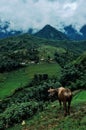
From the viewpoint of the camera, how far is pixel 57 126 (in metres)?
27.0

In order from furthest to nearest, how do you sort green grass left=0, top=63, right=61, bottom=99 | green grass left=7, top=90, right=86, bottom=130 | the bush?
green grass left=0, top=63, right=61, bottom=99 → the bush → green grass left=7, top=90, right=86, bottom=130

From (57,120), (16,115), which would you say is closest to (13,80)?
(16,115)

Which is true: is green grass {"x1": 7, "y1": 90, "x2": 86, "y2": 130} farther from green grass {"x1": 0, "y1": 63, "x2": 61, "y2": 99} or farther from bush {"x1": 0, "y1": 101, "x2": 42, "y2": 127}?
green grass {"x1": 0, "y1": 63, "x2": 61, "y2": 99}

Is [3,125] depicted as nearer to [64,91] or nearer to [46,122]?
Result: [46,122]

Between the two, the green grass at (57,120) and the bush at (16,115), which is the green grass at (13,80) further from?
the green grass at (57,120)

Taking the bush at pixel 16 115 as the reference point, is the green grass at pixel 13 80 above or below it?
below

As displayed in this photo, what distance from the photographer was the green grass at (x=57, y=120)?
26.2m

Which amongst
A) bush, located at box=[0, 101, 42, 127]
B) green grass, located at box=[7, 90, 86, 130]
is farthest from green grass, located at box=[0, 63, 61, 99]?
green grass, located at box=[7, 90, 86, 130]

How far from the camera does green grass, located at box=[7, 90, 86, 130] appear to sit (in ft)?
85.8

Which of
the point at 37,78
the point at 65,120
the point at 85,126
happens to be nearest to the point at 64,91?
the point at 65,120

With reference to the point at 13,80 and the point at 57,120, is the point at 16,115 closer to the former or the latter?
the point at 57,120

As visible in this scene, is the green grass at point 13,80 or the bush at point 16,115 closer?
the bush at point 16,115

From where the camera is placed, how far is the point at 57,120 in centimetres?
2870

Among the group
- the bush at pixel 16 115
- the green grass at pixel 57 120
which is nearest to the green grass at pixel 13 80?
the bush at pixel 16 115
